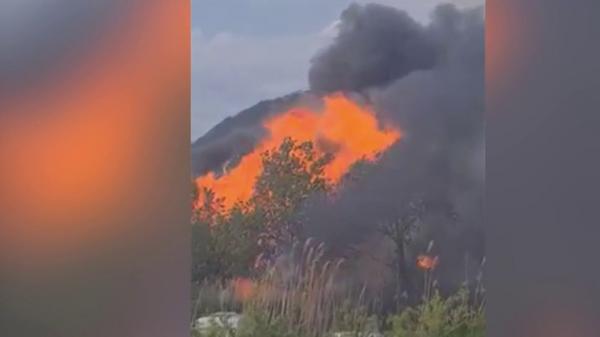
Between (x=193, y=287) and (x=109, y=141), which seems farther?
(x=193, y=287)

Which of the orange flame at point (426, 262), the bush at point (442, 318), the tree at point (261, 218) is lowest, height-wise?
the bush at point (442, 318)

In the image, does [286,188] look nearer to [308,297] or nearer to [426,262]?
[308,297]

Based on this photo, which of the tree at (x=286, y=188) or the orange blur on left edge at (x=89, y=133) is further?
the tree at (x=286, y=188)

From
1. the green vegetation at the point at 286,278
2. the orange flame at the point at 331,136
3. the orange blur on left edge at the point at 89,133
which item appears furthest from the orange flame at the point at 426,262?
the orange blur on left edge at the point at 89,133

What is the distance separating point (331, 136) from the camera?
173 inches

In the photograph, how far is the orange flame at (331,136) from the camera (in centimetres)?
436

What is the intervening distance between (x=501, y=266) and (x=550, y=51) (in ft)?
2.99

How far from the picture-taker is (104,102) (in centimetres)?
322

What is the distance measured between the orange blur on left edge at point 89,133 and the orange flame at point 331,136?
115 centimetres

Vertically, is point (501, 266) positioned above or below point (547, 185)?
below

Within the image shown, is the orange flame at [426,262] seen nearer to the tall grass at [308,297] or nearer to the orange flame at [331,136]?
the tall grass at [308,297]

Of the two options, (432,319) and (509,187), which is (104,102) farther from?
(432,319)

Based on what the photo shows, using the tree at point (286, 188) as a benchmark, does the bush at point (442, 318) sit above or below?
below

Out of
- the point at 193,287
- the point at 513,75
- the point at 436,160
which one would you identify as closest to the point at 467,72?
the point at 436,160
